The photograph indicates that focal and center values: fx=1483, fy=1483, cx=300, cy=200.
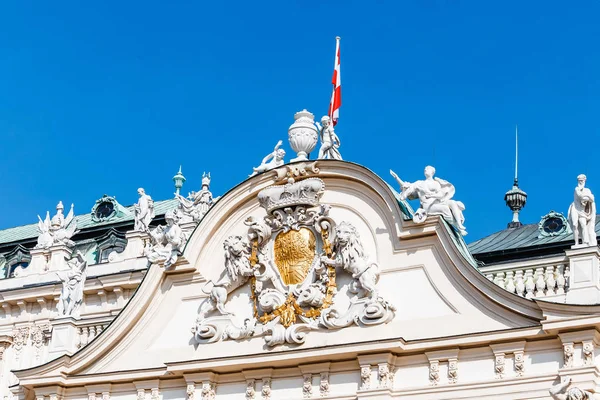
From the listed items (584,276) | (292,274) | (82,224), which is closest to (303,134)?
(292,274)

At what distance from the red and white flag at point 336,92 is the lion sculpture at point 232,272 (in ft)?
15.3

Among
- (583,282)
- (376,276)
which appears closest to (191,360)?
(376,276)

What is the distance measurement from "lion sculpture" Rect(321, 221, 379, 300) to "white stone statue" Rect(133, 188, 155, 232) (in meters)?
10.1

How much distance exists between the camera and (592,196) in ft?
89.6

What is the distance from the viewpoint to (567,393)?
25.9 m

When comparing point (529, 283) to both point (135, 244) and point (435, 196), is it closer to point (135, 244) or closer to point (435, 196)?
point (435, 196)

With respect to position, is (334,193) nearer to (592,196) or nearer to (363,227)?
(363,227)

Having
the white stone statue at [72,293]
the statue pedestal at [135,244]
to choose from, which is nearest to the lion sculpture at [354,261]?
the white stone statue at [72,293]

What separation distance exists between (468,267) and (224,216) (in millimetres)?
5686

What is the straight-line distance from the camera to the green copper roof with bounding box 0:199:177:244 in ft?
139

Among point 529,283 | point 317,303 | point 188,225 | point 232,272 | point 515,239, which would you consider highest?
point 515,239

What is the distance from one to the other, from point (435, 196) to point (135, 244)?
11327mm

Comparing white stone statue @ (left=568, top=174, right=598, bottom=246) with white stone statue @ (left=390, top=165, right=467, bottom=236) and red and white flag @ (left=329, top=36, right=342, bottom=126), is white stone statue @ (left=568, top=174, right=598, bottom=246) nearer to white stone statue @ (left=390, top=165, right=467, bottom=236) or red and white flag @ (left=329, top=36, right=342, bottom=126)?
white stone statue @ (left=390, top=165, right=467, bottom=236)

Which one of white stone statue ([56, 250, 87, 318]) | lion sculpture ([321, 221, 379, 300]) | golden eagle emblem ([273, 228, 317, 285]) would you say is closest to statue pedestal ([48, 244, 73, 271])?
white stone statue ([56, 250, 87, 318])
